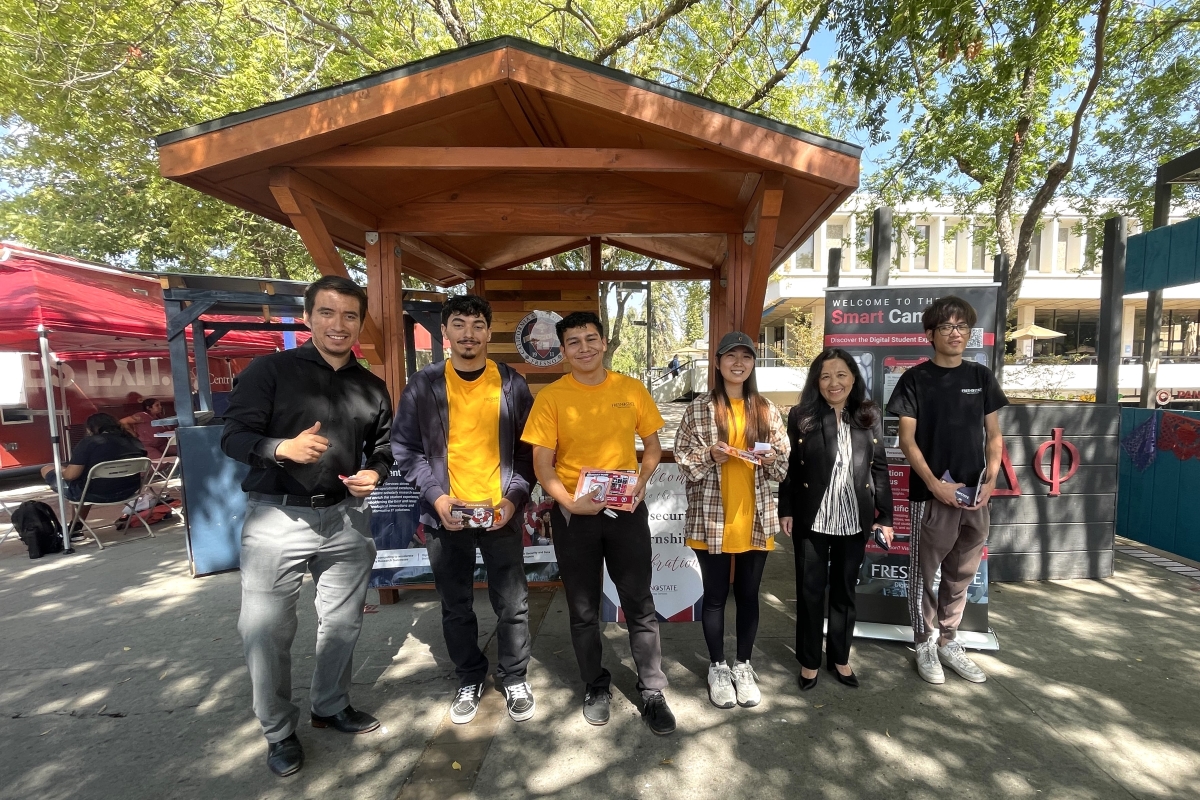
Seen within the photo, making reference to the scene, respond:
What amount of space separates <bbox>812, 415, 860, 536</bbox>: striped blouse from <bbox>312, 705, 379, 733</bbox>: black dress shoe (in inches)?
95.8

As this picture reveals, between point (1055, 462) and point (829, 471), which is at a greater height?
point (829, 471)

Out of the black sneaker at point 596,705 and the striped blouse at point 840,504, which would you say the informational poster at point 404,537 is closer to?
the black sneaker at point 596,705

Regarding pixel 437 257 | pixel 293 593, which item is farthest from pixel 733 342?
pixel 437 257

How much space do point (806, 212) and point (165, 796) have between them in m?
4.68

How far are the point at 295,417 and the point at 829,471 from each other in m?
2.52

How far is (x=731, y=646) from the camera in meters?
3.24

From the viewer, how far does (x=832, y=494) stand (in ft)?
8.67

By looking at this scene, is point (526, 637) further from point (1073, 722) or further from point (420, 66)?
point (420, 66)

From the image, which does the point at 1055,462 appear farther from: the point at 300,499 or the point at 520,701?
the point at 300,499

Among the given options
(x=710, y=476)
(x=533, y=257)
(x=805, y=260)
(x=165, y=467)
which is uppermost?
(x=805, y=260)

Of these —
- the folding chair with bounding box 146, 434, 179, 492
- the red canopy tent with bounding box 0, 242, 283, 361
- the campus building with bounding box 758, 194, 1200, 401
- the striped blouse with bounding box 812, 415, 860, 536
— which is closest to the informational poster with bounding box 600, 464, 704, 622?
the striped blouse with bounding box 812, 415, 860, 536

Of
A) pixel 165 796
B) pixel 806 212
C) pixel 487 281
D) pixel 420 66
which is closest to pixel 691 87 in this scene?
pixel 487 281

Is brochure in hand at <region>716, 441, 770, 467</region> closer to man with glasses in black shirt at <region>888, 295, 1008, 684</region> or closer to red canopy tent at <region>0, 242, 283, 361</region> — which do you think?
man with glasses in black shirt at <region>888, 295, 1008, 684</region>

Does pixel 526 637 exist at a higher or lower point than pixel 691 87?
lower
